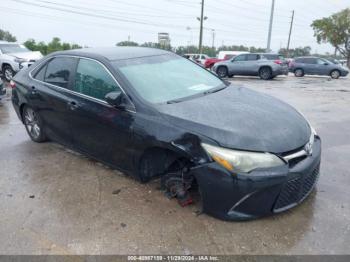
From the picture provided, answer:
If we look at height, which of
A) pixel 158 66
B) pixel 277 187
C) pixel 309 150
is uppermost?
pixel 158 66

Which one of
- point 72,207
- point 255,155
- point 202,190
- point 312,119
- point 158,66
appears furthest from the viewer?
point 312,119

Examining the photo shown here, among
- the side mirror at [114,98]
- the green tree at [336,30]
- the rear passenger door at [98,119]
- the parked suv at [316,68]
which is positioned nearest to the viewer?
the side mirror at [114,98]

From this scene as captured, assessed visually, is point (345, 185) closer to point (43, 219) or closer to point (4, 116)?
point (43, 219)

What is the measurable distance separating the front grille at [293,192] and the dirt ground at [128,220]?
191 mm

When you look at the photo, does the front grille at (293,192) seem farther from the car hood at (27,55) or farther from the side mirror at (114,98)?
the car hood at (27,55)

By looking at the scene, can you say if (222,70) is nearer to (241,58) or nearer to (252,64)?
(241,58)

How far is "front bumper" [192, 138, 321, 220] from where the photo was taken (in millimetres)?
2701

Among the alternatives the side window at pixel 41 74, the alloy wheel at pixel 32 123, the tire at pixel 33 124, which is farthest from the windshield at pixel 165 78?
the alloy wheel at pixel 32 123

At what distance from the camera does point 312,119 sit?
286 inches

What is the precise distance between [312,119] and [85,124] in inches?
210

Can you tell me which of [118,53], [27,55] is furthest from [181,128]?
[27,55]

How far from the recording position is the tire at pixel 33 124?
16.3 ft

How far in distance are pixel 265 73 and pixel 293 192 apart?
16.6m

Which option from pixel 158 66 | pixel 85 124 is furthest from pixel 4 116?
pixel 158 66
